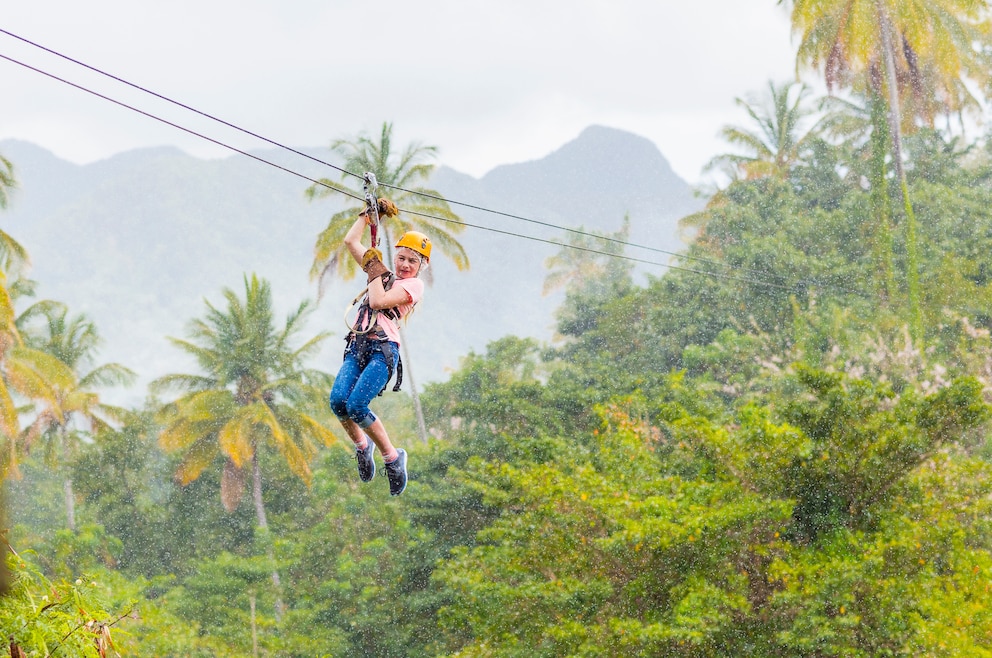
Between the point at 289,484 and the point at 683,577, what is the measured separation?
19741 millimetres

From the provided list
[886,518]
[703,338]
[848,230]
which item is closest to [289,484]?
[703,338]

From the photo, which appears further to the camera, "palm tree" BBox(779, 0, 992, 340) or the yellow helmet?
"palm tree" BBox(779, 0, 992, 340)

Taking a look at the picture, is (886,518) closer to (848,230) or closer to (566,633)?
(566,633)

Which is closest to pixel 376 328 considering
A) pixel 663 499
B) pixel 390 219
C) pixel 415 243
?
pixel 415 243

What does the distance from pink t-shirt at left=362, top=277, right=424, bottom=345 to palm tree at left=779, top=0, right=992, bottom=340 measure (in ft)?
62.5

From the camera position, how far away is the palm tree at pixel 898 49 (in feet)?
79.1

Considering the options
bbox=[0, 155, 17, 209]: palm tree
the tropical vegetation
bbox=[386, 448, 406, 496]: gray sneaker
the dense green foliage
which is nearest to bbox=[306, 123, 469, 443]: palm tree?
the tropical vegetation

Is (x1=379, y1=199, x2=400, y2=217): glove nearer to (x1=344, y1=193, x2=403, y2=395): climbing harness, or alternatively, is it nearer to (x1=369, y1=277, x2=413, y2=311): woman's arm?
(x1=344, y1=193, x2=403, y2=395): climbing harness

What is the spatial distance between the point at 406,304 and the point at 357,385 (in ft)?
1.94

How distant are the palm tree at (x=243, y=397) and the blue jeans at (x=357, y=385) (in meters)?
21.6

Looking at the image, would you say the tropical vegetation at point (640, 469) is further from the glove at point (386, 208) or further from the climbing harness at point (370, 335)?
the glove at point (386, 208)

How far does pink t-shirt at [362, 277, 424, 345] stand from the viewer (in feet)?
19.2

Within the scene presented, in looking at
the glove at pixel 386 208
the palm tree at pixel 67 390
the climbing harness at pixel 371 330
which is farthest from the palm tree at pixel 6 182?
the climbing harness at pixel 371 330

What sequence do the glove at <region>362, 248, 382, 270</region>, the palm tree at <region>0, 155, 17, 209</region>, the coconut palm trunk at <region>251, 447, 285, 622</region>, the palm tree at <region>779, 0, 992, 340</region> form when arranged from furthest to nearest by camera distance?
the coconut palm trunk at <region>251, 447, 285, 622</region>, the palm tree at <region>779, 0, 992, 340</region>, the palm tree at <region>0, 155, 17, 209</region>, the glove at <region>362, 248, 382, 270</region>
